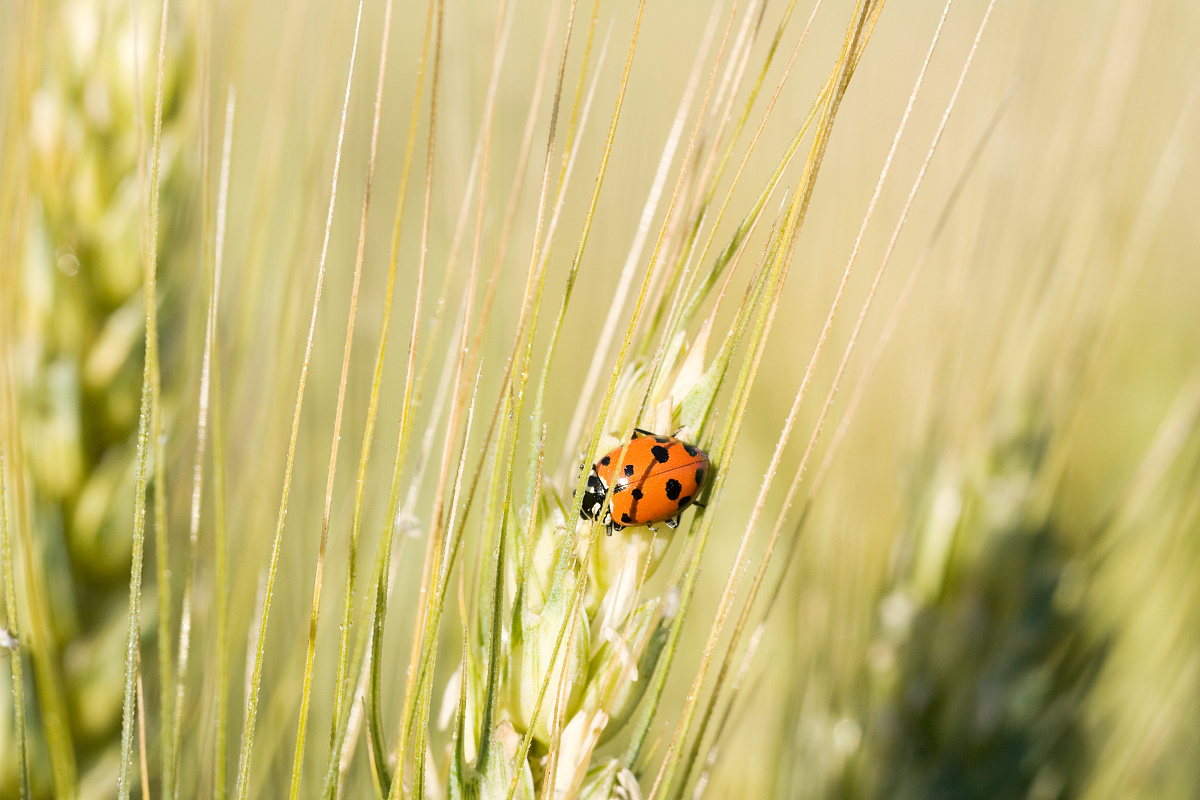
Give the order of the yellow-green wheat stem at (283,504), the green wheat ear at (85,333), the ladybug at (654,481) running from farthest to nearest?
the green wheat ear at (85,333) < the ladybug at (654,481) < the yellow-green wheat stem at (283,504)

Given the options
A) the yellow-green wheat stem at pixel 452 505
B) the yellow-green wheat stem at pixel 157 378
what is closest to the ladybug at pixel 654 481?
the yellow-green wheat stem at pixel 452 505

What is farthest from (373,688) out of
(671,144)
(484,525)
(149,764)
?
(149,764)

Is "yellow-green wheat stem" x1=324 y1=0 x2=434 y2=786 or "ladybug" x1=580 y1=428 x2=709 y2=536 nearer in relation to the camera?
"yellow-green wheat stem" x1=324 y1=0 x2=434 y2=786

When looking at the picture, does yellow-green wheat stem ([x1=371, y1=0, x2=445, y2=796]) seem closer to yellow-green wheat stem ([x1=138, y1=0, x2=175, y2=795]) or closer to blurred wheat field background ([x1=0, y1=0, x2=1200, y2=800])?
blurred wheat field background ([x1=0, y1=0, x2=1200, y2=800])

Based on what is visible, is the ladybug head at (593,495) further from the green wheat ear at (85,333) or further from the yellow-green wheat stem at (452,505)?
the green wheat ear at (85,333)

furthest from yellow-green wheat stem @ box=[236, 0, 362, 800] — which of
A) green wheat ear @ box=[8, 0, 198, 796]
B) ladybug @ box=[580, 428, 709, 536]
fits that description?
green wheat ear @ box=[8, 0, 198, 796]

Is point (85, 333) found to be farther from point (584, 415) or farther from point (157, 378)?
point (584, 415)
